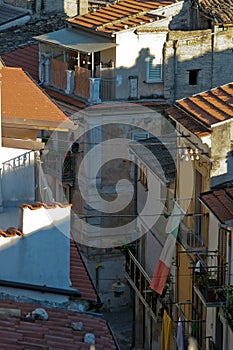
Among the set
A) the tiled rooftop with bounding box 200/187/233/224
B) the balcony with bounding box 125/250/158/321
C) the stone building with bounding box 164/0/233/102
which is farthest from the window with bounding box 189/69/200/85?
the tiled rooftop with bounding box 200/187/233/224

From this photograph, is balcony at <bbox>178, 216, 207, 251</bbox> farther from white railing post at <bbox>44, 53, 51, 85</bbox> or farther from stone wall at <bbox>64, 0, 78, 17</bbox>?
stone wall at <bbox>64, 0, 78, 17</bbox>

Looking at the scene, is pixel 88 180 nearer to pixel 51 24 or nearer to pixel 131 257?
pixel 131 257

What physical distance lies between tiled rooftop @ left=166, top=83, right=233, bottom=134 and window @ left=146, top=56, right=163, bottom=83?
358 inches

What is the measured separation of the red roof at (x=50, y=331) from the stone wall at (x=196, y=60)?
2251 cm

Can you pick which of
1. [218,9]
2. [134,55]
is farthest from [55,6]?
[218,9]

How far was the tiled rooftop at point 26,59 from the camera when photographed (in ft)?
151

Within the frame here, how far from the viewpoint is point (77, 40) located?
42.8 meters

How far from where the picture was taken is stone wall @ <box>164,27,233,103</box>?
135ft

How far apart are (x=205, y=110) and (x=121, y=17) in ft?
39.6

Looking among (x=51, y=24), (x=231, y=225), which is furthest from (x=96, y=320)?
(x=51, y=24)

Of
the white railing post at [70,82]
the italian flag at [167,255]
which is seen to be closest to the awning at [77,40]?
the white railing post at [70,82]

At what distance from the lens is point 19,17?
167ft

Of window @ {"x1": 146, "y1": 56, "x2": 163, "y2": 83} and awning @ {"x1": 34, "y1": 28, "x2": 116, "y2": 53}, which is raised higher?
awning @ {"x1": 34, "y1": 28, "x2": 116, "y2": 53}

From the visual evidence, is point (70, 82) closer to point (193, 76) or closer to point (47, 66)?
point (47, 66)
